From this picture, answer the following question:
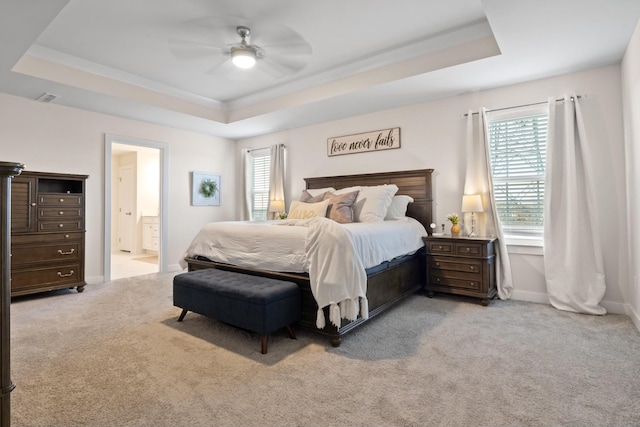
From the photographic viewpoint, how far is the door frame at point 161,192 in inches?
191

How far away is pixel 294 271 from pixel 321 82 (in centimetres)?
269

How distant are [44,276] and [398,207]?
4322mm

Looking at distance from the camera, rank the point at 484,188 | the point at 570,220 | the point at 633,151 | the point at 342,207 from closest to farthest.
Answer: the point at 633,151 < the point at 570,220 < the point at 484,188 < the point at 342,207

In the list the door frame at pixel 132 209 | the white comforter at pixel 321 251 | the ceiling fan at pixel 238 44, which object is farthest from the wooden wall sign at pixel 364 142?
the door frame at pixel 132 209

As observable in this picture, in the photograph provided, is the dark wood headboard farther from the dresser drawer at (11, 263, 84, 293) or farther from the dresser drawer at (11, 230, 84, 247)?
the dresser drawer at (11, 263, 84, 293)

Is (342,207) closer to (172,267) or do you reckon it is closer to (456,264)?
(456,264)

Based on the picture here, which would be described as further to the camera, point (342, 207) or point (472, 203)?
point (342, 207)

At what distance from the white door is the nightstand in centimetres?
708

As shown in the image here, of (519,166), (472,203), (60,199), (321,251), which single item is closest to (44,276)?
(60,199)

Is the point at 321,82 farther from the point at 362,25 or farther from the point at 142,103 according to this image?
the point at 142,103

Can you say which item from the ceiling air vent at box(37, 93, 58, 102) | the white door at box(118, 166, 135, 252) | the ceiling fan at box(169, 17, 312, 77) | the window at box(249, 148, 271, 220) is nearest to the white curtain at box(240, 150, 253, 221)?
the window at box(249, 148, 271, 220)

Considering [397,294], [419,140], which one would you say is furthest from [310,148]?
[397,294]

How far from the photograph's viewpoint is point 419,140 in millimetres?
4500

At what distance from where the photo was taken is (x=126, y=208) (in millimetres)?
8250
